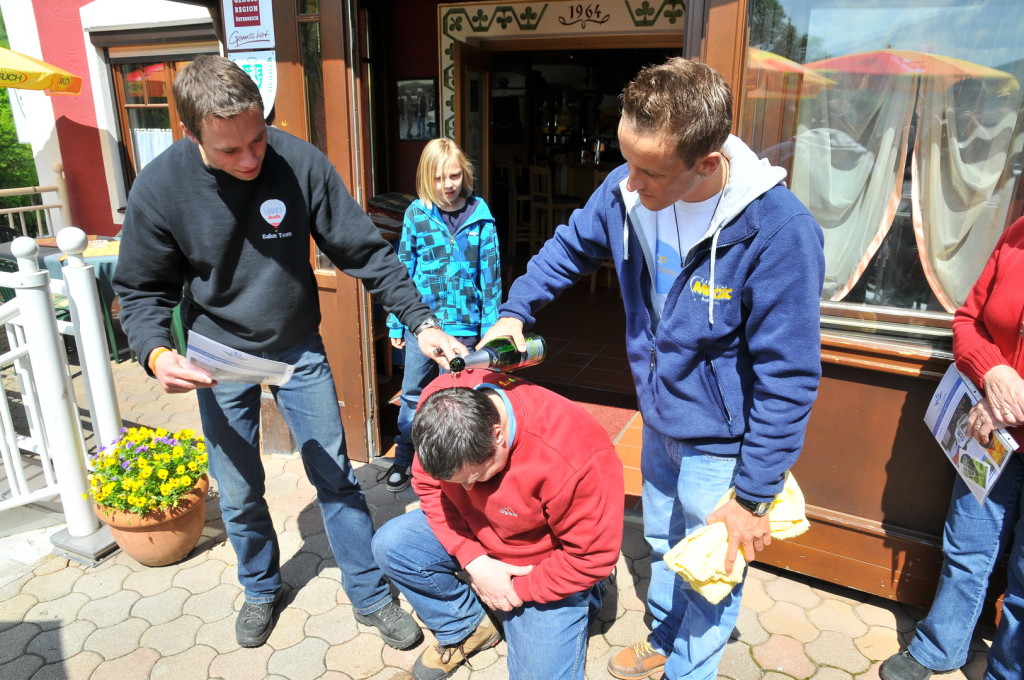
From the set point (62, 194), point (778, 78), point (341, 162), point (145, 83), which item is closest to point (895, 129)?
point (778, 78)

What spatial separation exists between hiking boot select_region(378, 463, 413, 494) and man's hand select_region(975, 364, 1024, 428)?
8.72 feet

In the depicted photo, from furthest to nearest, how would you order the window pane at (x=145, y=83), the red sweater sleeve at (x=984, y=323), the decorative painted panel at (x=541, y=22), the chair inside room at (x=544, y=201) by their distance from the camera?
the chair inside room at (x=544, y=201) < the window pane at (x=145, y=83) < the decorative painted panel at (x=541, y=22) < the red sweater sleeve at (x=984, y=323)

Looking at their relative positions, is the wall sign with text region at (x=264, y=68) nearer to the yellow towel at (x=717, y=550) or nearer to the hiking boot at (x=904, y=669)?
the yellow towel at (x=717, y=550)

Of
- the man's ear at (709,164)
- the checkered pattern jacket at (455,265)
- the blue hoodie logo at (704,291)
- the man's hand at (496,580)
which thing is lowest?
the man's hand at (496,580)

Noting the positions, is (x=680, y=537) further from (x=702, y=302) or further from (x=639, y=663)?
(x=702, y=302)

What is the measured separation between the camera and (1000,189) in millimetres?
2477

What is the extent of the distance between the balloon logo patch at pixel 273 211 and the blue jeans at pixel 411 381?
1.35 metres

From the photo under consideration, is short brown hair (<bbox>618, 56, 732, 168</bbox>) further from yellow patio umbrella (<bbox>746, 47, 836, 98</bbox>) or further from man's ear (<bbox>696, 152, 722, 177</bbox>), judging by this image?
yellow patio umbrella (<bbox>746, 47, 836, 98</bbox>)

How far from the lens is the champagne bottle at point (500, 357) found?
2006 mm

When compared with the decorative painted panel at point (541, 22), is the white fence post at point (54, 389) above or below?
below

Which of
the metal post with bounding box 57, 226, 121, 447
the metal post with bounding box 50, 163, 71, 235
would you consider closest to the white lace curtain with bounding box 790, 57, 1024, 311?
the metal post with bounding box 57, 226, 121, 447

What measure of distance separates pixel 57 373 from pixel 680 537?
2823 mm

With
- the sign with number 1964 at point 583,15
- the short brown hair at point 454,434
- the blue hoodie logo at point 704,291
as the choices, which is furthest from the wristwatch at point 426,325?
the sign with number 1964 at point 583,15

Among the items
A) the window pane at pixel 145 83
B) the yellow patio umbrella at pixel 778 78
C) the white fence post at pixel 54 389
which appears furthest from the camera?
the window pane at pixel 145 83
